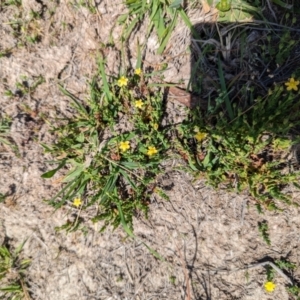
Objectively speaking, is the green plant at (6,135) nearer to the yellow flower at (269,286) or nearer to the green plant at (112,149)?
the green plant at (112,149)

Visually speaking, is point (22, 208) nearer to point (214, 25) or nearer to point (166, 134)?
point (166, 134)

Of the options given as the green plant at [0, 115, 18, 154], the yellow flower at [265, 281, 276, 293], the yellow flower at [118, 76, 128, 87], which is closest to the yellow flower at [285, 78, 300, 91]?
the yellow flower at [118, 76, 128, 87]

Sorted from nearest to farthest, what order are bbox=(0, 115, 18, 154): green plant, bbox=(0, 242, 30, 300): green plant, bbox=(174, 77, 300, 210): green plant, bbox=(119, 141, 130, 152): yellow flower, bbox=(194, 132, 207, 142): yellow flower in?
bbox=(174, 77, 300, 210): green plant < bbox=(194, 132, 207, 142): yellow flower < bbox=(119, 141, 130, 152): yellow flower < bbox=(0, 242, 30, 300): green plant < bbox=(0, 115, 18, 154): green plant

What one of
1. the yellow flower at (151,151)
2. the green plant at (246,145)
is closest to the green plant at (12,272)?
the yellow flower at (151,151)

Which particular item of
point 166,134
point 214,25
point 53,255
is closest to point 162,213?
point 166,134

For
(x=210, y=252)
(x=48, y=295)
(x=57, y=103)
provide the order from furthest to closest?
(x=57, y=103) < (x=48, y=295) < (x=210, y=252)

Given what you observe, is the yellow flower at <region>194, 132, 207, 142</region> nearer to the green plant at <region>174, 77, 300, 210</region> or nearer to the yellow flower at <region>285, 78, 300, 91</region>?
the green plant at <region>174, 77, 300, 210</region>
